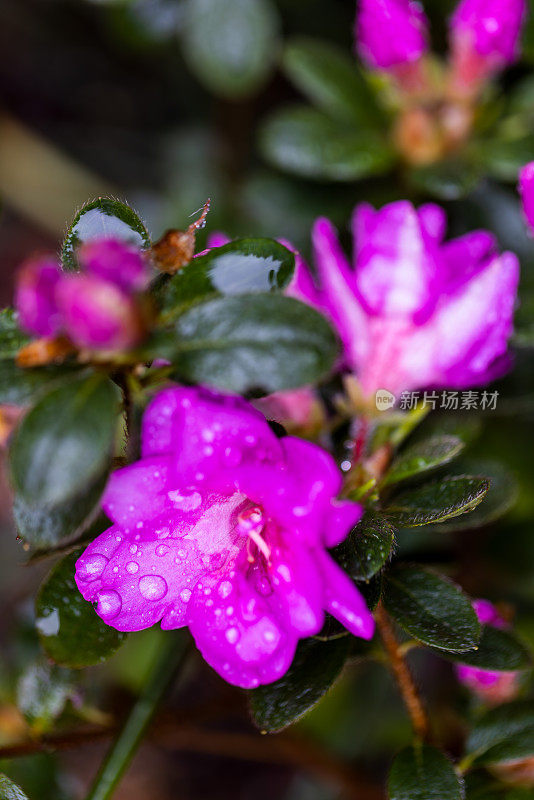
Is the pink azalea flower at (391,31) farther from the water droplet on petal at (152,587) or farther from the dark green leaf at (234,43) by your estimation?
the water droplet on petal at (152,587)

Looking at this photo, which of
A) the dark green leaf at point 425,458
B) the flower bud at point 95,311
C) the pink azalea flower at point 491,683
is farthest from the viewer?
the pink azalea flower at point 491,683

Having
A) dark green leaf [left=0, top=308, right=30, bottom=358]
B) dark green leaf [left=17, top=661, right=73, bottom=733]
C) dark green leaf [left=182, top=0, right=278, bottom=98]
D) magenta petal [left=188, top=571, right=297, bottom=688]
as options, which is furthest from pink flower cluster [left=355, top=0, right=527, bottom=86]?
dark green leaf [left=17, top=661, right=73, bottom=733]

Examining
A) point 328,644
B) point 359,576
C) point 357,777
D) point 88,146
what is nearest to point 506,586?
point 357,777

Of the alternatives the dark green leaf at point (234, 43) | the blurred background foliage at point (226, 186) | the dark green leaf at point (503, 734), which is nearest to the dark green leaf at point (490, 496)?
the blurred background foliage at point (226, 186)

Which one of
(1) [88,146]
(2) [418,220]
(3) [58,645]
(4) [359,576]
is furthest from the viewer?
(1) [88,146]

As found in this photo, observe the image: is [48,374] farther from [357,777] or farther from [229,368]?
[357,777]

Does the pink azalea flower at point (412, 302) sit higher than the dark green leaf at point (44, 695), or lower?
higher
